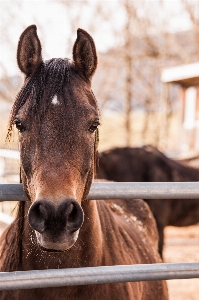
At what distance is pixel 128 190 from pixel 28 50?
867 millimetres

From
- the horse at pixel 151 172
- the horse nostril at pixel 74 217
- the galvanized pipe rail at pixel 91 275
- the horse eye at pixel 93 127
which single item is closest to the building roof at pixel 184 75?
the horse at pixel 151 172

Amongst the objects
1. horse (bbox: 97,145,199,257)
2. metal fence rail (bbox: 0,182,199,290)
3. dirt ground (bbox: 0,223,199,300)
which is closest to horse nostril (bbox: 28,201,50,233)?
metal fence rail (bbox: 0,182,199,290)

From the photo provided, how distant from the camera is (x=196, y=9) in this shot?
18703 millimetres

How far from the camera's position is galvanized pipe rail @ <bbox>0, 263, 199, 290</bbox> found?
177 centimetres

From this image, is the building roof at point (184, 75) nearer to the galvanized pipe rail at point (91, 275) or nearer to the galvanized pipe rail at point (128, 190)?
the galvanized pipe rail at point (128, 190)

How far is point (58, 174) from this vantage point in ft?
5.56

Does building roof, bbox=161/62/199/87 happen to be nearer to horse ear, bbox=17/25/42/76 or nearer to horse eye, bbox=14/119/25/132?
horse ear, bbox=17/25/42/76

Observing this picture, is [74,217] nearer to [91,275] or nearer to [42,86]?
[91,275]

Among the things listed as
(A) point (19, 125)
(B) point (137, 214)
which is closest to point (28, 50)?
(A) point (19, 125)

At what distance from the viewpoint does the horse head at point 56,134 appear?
1.61 metres

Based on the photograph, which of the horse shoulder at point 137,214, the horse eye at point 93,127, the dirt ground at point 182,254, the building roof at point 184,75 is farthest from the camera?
the building roof at point 184,75

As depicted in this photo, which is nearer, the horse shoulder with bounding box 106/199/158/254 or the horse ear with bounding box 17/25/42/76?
the horse ear with bounding box 17/25/42/76

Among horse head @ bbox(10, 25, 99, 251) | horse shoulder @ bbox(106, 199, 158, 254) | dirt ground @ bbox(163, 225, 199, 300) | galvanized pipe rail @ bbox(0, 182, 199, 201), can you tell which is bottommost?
dirt ground @ bbox(163, 225, 199, 300)

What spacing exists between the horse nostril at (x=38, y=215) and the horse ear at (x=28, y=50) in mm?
803
